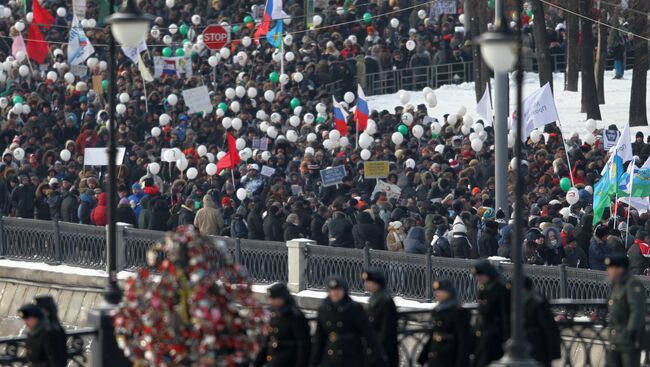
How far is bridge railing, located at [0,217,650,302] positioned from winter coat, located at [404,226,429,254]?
0.48 m

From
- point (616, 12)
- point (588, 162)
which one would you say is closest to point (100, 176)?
point (588, 162)

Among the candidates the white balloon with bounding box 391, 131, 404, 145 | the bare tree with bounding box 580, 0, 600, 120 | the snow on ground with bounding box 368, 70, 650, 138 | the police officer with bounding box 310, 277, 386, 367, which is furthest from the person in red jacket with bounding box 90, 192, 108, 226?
the bare tree with bounding box 580, 0, 600, 120

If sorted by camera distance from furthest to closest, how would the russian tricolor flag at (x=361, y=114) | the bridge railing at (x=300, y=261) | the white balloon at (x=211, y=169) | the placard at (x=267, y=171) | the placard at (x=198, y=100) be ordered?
the placard at (x=198, y=100) → the russian tricolor flag at (x=361, y=114) → the white balloon at (x=211, y=169) → the placard at (x=267, y=171) → the bridge railing at (x=300, y=261)

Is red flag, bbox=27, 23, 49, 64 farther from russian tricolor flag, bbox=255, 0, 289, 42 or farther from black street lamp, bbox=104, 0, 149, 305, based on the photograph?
black street lamp, bbox=104, 0, 149, 305

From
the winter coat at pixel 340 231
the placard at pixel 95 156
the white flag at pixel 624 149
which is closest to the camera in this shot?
the winter coat at pixel 340 231

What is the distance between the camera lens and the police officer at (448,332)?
60.5ft

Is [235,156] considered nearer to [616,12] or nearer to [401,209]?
[401,209]

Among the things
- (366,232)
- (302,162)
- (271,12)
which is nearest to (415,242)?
(366,232)

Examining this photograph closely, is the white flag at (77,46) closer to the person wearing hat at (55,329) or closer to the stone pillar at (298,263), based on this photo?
the stone pillar at (298,263)

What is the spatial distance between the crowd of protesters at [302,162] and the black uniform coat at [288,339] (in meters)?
7.98

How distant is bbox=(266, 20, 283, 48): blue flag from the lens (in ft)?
137

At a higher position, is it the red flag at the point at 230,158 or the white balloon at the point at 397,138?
the white balloon at the point at 397,138

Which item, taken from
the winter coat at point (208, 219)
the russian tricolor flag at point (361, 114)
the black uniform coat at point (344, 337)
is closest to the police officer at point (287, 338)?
the black uniform coat at point (344, 337)

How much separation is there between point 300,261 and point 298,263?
42mm
